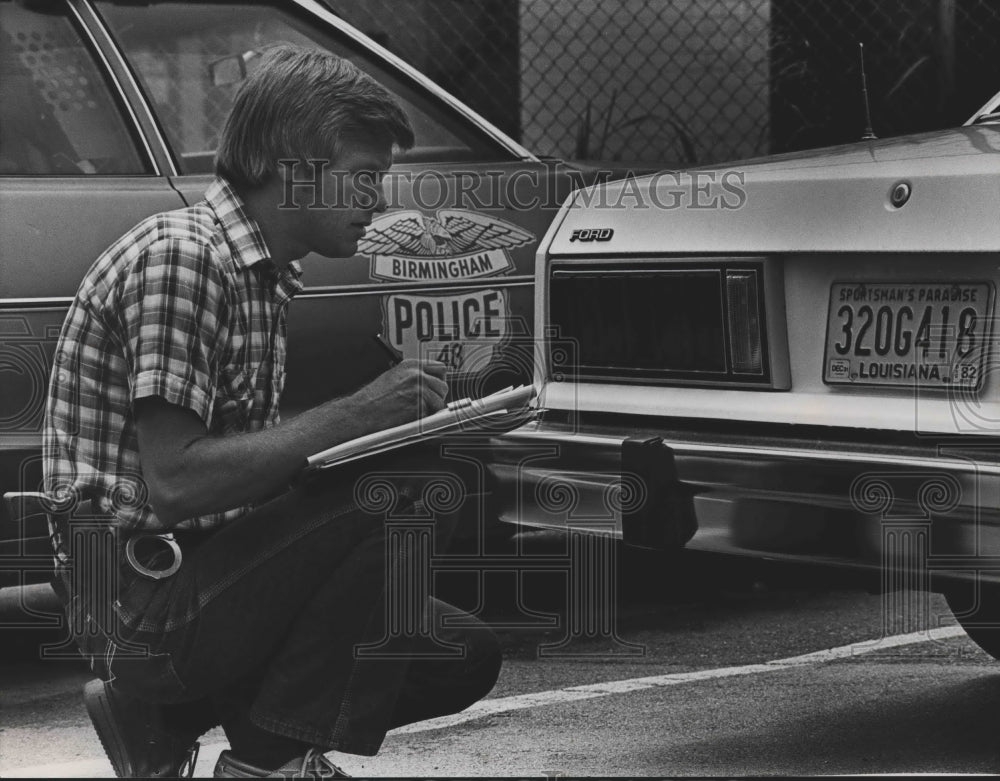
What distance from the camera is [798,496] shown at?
11.3 ft

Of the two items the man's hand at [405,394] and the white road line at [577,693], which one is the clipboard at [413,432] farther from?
the white road line at [577,693]

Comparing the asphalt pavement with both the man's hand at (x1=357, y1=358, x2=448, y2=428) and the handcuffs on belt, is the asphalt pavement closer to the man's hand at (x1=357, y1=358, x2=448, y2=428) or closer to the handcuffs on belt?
the handcuffs on belt

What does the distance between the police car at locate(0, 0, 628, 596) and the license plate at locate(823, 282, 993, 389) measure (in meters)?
1.36

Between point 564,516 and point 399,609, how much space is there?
3.62ft

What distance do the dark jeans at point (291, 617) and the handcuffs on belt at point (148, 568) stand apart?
1 centimetres

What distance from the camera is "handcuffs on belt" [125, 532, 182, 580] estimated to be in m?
2.81

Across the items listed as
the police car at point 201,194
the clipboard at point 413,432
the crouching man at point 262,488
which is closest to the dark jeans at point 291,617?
the crouching man at point 262,488

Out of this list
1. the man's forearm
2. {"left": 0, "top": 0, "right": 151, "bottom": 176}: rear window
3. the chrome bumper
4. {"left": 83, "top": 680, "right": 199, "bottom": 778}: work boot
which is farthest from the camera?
{"left": 0, "top": 0, "right": 151, "bottom": 176}: rear window

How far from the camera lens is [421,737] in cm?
402

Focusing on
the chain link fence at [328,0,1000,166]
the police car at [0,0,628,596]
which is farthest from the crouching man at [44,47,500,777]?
the chain link fence at [328,0,1000,166]

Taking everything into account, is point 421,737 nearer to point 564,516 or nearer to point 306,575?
point 564,516

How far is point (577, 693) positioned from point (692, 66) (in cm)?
489

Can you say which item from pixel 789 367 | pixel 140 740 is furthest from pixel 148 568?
pixel 789 367

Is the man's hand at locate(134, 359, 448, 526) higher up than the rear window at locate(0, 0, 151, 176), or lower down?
lower down
